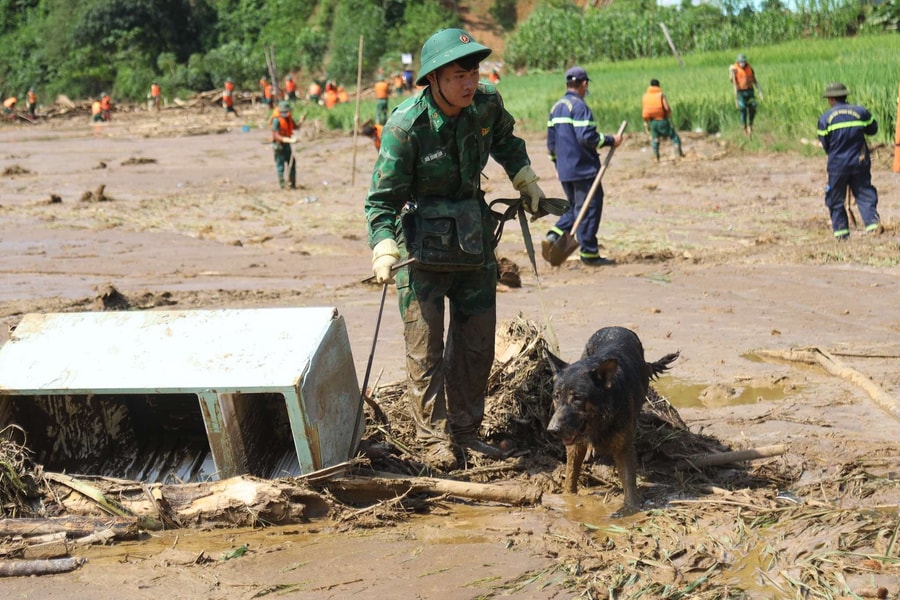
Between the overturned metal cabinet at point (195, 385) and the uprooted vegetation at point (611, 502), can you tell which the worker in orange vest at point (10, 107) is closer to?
the overturned metal cabinet at point (195, 385)

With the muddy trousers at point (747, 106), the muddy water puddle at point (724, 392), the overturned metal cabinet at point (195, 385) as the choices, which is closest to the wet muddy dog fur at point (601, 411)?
the overturned metal cabinet at point (195, 385)

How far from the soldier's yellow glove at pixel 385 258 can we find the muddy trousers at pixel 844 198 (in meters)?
8.07

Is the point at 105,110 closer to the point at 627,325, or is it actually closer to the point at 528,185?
the point at 627,325

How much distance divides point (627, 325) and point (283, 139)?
446 inches

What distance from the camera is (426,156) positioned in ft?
16.4

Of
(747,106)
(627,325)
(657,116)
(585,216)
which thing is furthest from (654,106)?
(627,325)

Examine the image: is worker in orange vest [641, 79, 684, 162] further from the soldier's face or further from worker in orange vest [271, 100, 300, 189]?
the soldier's face

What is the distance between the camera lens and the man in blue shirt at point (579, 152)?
10.7 metres

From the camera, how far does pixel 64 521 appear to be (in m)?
4.50

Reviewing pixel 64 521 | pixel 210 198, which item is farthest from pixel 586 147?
pixel 210 198

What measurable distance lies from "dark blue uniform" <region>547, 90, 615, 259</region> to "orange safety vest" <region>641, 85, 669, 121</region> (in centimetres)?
772

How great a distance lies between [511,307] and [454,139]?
14.0 feet

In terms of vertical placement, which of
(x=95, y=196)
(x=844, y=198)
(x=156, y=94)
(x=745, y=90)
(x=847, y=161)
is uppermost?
(x=156, y=94)

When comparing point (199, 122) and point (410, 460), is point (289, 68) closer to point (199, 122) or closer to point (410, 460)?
point (199, 122)
